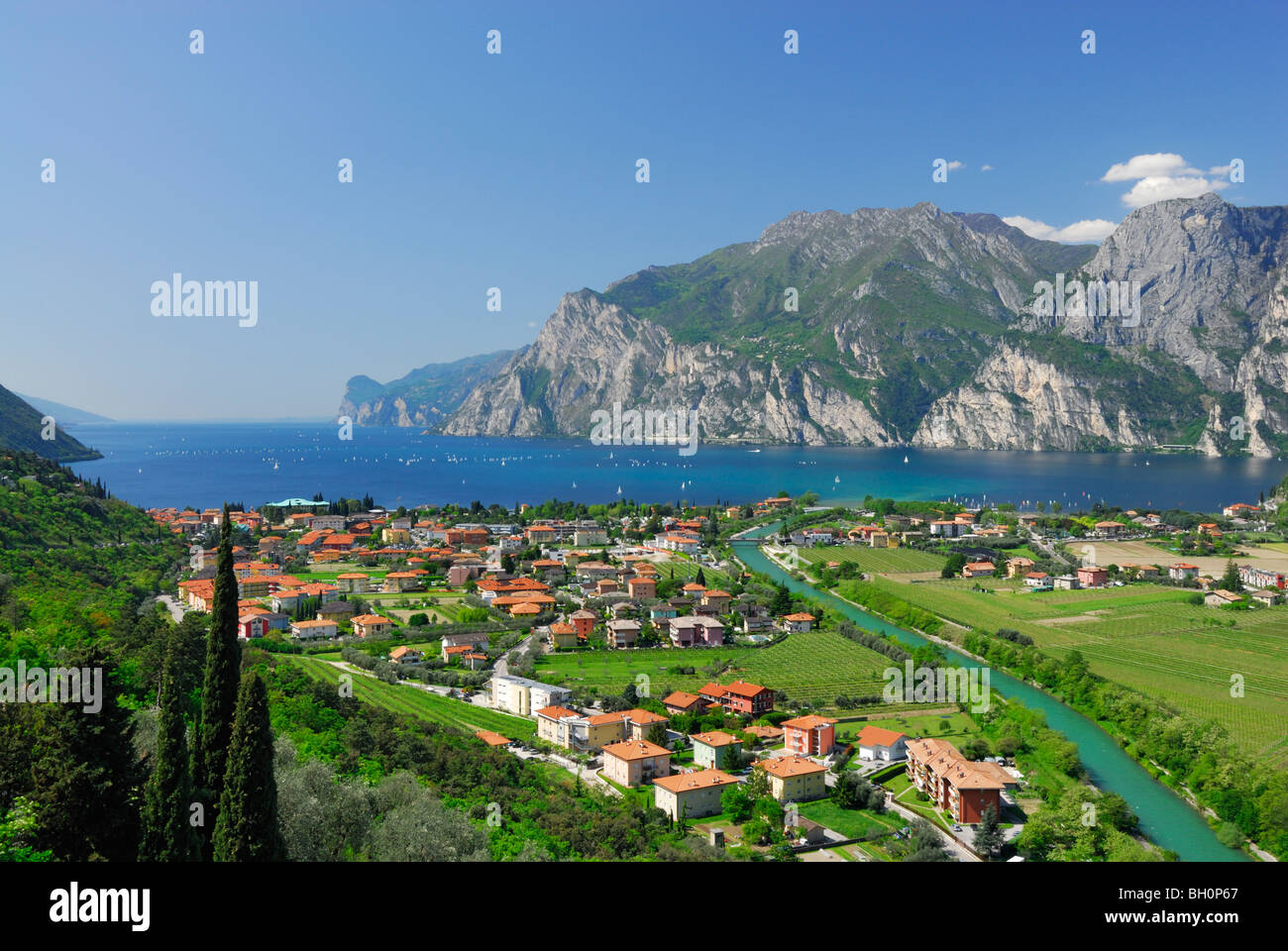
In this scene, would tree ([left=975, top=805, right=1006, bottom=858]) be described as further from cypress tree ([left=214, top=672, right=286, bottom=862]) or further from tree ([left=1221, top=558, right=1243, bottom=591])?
tree ([left=1221, top=558, right=1243, bottom=591])

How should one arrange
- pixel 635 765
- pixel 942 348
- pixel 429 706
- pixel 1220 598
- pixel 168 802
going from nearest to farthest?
pixel 168 802, pixel 635 765, pixel 429 706, pixel 1220 598, pixel 942 348

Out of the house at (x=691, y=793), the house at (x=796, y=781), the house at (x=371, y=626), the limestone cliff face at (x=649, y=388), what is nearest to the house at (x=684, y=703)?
the house at (x=796, y=781)

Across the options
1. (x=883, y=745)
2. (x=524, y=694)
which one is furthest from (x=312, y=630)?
(x=883, y=745)

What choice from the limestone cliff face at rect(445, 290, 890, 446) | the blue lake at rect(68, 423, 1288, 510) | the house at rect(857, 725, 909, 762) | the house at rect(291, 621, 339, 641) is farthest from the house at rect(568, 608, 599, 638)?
the limestone cliff face at rect(445, 290, 890, 446)

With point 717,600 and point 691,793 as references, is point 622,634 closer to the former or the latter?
point 717,600

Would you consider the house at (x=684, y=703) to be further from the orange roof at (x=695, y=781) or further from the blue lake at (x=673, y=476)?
the blue lake at (x=673, y=476)
